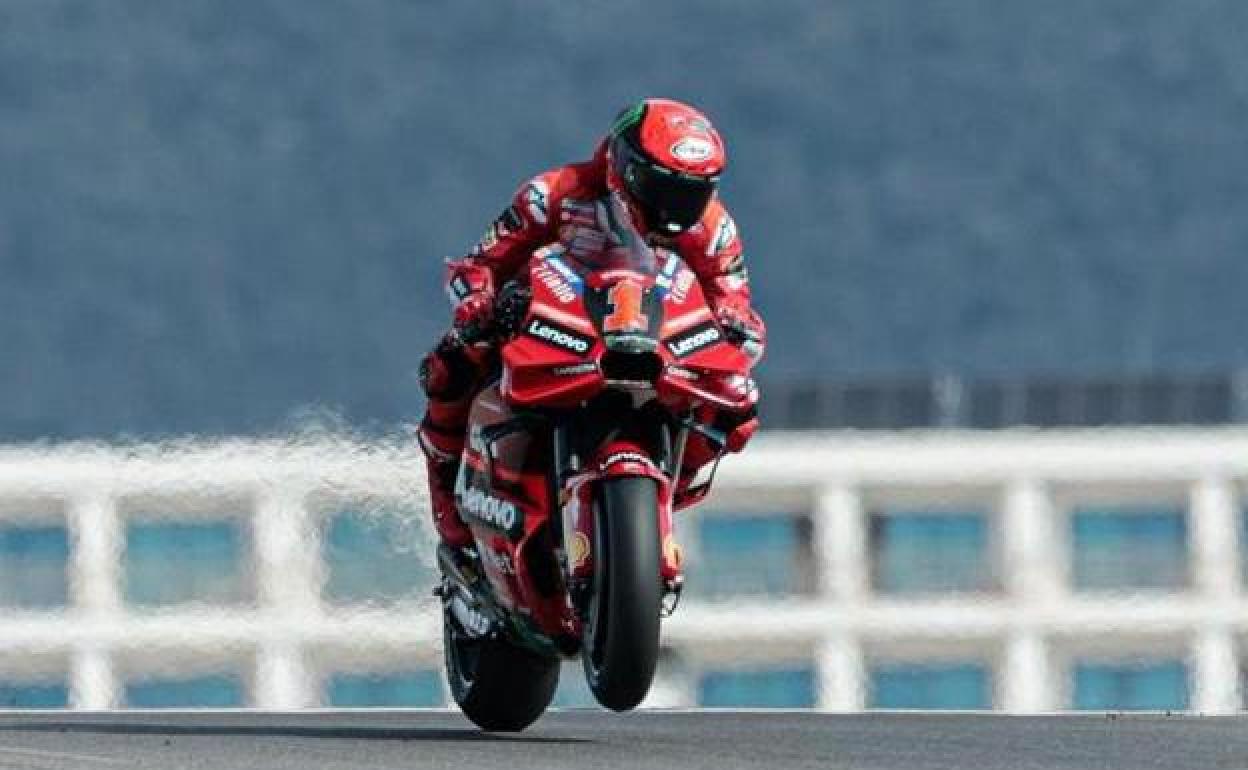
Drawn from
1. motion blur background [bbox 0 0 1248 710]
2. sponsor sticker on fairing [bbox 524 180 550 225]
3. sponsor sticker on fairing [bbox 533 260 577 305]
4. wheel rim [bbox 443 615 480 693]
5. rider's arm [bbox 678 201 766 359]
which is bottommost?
wheel rim [bbox 443 615 480 693]

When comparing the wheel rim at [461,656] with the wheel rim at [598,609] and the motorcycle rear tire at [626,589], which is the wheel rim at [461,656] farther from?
the motorcycle rear tire at [626,589]

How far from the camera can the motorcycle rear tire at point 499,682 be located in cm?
1125

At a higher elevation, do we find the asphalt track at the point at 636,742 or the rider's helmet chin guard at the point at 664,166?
the rider's helmet chin guard at the point at 664,166

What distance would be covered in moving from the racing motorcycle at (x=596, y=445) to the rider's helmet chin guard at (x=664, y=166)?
0.56 ft

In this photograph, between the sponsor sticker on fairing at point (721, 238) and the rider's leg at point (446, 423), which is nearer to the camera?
the sponsor sticker on fairing at point (721, 238)

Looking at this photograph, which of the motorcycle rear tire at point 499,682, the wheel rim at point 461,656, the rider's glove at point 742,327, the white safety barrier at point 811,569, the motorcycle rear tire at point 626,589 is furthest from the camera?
the white safety barrier at point 811,569

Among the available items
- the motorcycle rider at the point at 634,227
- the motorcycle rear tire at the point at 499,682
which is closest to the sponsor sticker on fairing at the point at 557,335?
the motorcycle rider at the point at 634,227

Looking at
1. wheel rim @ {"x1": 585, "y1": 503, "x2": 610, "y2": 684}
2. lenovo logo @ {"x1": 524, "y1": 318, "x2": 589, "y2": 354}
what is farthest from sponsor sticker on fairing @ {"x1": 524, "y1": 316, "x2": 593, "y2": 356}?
wheel rim @ {"x1": 585, "y1": 503, "x2": 610, "y2": 684}

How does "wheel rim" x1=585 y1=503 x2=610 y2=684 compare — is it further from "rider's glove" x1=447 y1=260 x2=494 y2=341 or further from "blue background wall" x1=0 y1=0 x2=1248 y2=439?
"blue background wall" x1=0 y1=0 x2=1248 y2=439

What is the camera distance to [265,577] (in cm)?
1672

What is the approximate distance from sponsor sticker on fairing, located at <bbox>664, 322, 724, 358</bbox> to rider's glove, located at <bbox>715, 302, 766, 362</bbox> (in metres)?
0.10

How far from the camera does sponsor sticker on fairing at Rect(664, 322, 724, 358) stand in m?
10.2

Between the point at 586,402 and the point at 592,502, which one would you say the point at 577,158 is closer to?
the point at 586,402

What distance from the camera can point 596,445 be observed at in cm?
1023
